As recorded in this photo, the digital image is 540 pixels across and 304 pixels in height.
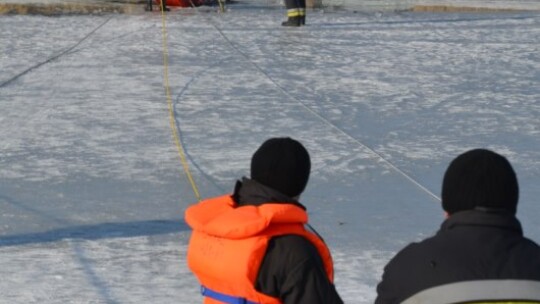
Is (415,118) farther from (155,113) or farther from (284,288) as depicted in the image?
(284,288)

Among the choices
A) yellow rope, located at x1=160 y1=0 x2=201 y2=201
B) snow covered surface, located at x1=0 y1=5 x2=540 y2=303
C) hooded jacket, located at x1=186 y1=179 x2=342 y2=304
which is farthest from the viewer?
yellow rope, located at x1=160 y1=0 x2=201 y2=201

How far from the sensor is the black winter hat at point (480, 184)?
266 cm

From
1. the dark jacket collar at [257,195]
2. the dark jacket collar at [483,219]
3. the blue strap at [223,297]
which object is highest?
the dark jacket collar at [483,219]

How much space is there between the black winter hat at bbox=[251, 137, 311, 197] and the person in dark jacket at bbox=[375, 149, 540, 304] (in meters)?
0.53

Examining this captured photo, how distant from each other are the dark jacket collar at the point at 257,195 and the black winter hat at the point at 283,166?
0.02 metres

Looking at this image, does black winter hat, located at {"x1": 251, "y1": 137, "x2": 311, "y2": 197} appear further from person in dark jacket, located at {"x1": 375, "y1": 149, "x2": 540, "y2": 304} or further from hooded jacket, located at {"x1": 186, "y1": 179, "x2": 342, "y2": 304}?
person in dark jacket, located at {"x1": 375, "y1": 149, "x2": 540, "y2": 304}

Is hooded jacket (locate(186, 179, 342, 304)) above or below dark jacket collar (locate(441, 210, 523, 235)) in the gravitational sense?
below

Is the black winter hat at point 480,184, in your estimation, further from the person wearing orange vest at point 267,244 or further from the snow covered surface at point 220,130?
the snow covered surface at point 220,130

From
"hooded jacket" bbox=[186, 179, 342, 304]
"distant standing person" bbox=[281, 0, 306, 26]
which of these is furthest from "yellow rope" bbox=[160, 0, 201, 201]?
"hooded jacket" bbox=[186, 179, 342, 304]

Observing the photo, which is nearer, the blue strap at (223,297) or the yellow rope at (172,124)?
the blue strap at (223,297)

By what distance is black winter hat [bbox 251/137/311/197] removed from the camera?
3143mm

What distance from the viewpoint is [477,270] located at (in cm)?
257

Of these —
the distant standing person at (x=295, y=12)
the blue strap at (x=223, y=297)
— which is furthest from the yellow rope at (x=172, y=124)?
the blue strap at (x=223, y=297)

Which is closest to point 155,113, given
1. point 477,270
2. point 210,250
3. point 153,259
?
point 153,259
